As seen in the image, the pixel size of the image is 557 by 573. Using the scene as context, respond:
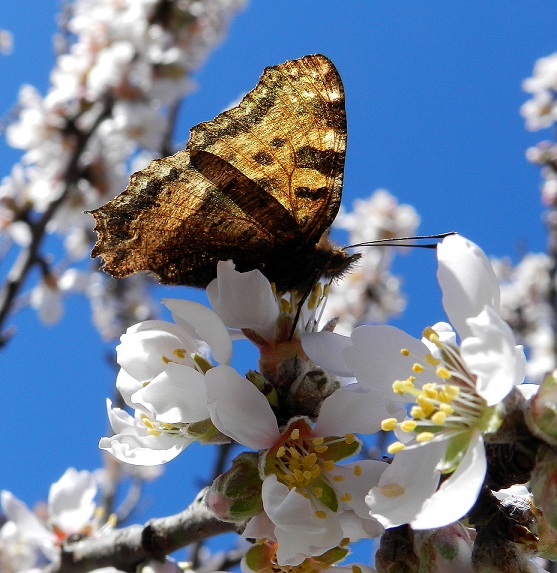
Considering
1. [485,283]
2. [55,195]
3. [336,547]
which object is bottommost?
[336,547]

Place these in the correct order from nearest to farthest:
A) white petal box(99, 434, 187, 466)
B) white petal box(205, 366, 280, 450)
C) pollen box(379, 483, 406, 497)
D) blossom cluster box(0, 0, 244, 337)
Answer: pollen box(379, 483, 406, 497) < white petal box(205, 366, 280, 450) < white petal box(99, 434, 187, 466) < blossom cluster box(0, 0, 244, 337)

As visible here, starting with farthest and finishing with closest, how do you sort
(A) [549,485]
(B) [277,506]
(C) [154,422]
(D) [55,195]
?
(D) [55,195]
(C) [154,422]
(B) [277,506]
(A) [549,485]

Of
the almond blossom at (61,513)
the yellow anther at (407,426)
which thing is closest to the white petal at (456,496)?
the yellow anther at (407,426)

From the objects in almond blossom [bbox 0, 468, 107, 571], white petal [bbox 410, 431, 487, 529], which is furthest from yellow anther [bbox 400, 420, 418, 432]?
almond blossom [bbox 0, 468, 107, 571]

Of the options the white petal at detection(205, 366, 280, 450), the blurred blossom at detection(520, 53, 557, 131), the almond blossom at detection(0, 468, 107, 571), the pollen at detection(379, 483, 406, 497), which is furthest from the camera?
the blurred blossom at detection(520, 53, 557, 131)

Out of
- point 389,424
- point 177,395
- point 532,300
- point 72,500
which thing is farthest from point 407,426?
point 532,300

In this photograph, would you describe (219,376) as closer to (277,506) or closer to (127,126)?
(277,506)

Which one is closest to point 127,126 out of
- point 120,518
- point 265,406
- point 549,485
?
point 120,518

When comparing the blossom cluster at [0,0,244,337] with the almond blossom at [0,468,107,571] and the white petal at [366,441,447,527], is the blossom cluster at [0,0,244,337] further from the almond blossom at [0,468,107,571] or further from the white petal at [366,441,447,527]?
the white petal at [366,441,447,527]
